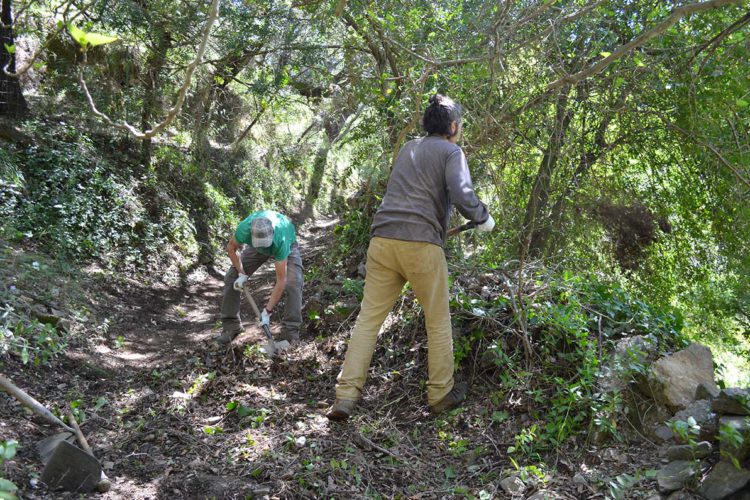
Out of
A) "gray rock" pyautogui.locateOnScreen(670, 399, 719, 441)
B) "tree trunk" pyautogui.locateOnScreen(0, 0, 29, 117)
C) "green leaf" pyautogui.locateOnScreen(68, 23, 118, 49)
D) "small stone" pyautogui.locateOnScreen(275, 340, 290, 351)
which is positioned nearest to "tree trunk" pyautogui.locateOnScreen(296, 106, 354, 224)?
"tree trunk" pyautogui.locateOnScreen(0, 0, 29, 117)

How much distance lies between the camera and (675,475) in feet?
9.17

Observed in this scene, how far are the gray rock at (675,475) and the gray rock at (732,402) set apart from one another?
297 mm

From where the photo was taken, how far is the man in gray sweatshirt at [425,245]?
147 inches

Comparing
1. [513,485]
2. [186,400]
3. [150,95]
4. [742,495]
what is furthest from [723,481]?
[150,95]

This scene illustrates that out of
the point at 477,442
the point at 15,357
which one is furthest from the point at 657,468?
the point at 15,357

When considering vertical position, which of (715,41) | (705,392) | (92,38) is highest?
(715,41)

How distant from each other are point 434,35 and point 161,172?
628 cm

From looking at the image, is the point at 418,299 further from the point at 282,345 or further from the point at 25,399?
the point at 25,399

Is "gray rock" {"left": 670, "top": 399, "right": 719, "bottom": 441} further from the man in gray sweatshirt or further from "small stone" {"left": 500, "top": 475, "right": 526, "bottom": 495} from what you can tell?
the man in gray sweatshirt

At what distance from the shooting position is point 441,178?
3789 mm

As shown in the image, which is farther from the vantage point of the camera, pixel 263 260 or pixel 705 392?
pixel 263 260

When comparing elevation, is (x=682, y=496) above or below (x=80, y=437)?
below

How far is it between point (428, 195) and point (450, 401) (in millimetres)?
1398

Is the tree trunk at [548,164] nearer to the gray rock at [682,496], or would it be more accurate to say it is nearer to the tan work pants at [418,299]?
the tan work pants at [418,299]
